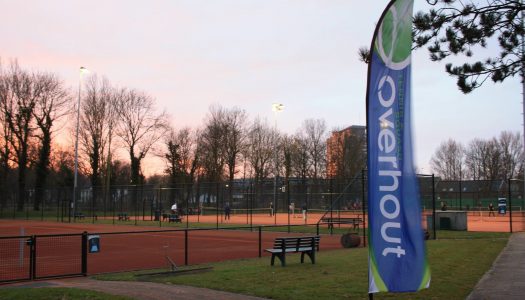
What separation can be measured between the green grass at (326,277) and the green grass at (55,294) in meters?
2.36

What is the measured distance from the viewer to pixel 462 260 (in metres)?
14.6

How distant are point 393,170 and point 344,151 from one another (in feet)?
255

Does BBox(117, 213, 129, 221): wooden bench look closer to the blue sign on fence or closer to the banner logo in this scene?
the blue sign on fence

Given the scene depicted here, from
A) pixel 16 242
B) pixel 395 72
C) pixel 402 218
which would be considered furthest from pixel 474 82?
pixel 16 242

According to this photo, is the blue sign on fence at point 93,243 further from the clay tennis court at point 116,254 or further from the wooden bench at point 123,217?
the wooden bench at point 123,217

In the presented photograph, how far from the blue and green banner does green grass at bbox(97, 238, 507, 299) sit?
10.2ft

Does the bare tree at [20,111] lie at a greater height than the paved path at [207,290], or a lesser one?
greater

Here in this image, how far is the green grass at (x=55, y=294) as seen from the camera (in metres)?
9.08


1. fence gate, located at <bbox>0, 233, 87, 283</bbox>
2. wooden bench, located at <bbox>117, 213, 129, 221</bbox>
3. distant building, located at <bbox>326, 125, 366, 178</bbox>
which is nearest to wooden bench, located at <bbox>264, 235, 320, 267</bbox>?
fence gate, located at <bbox>0, 233, 87, 283</bbox>

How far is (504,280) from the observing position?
11.1m

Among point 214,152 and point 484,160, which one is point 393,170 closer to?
point 214,152

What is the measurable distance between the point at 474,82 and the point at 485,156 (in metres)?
96.3

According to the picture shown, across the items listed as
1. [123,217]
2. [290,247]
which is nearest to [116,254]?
[290,247]

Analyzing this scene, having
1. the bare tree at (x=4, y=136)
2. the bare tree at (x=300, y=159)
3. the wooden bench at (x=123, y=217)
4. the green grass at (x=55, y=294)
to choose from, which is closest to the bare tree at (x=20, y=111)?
the bare tree at (x=4, y=136)
